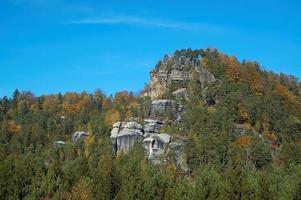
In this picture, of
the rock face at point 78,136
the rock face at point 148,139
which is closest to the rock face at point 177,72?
the rock face at point 148,139

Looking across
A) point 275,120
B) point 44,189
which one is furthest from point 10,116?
point 44,189

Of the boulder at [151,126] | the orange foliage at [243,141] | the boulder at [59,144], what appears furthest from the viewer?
the boulder at [59,144]

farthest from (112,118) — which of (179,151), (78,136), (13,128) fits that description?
(179,151)

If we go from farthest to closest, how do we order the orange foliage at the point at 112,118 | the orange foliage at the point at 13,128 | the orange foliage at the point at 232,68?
1. the orange foliage at the point at 232,68
2. the orange foliage at the point at 13,128
3. the orange foliage at the point at 112,118

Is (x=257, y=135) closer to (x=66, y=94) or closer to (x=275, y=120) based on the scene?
(x=275, y=120)

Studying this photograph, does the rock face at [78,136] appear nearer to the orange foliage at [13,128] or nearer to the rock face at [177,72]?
the orange foliage at [13,128]

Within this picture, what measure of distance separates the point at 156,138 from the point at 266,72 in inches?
→ 2469

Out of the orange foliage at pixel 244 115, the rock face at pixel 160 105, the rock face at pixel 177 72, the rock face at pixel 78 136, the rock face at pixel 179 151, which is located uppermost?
the rock face at pixel 177 72

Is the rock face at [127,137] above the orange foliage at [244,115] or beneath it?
beneath

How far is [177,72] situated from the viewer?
148750mm

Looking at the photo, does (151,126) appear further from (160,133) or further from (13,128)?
(13,128)

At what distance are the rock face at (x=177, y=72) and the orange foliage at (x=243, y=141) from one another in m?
30.4

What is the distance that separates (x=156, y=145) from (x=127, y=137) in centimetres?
952

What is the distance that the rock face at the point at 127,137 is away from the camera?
126 metres
